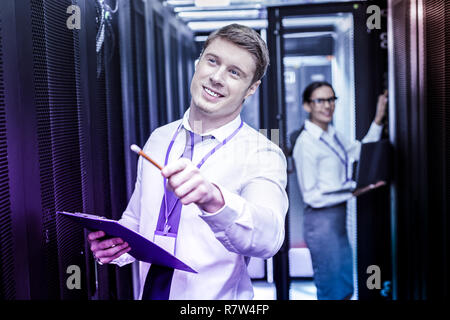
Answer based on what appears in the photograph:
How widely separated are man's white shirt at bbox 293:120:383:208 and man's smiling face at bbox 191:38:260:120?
1.05 m

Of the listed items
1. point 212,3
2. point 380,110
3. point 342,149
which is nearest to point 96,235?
point 212,3

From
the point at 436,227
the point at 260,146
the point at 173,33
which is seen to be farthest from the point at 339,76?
the point at 260,146

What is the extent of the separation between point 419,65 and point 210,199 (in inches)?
66.9

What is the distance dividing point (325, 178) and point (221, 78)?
3.81 feet

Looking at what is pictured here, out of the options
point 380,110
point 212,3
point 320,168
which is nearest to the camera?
point 212,3

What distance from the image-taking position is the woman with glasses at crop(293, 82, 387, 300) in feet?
7.29

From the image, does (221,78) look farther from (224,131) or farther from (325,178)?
(325,178)

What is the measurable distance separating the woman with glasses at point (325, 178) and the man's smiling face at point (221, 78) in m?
1.06

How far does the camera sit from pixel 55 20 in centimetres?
135

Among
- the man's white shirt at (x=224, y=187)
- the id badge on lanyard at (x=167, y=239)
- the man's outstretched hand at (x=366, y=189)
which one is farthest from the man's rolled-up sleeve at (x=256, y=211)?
the man's outstretched hand at (x=366, y=189)

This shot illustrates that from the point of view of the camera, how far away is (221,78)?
1.22 m

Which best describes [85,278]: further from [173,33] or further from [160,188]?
[173,33]
